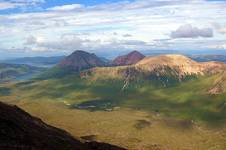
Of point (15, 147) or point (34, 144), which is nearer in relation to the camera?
point (15, 147)

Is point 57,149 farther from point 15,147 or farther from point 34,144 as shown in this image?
point 15,147

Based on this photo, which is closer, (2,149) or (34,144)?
(2,149)

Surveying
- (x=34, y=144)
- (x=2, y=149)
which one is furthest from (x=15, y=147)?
(x=34, y=144)

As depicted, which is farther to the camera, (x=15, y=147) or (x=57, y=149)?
(x=57, y=149)

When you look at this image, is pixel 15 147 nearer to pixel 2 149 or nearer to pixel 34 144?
pixel 2 149

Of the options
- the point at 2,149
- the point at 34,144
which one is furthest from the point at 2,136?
the point at 2,149

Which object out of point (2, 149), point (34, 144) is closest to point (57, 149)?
point (34, 144)

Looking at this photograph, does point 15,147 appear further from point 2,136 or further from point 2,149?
point 2,136
